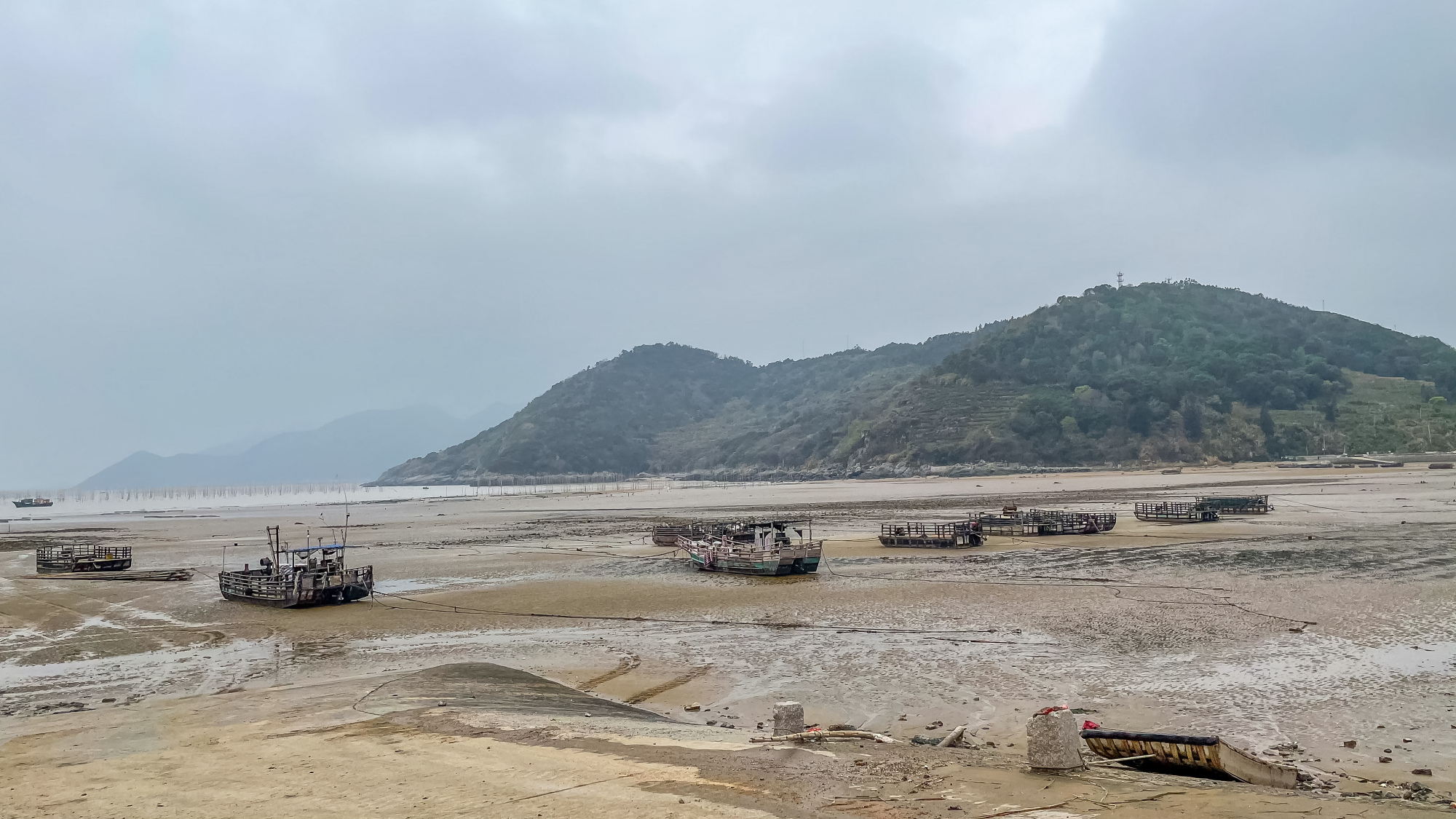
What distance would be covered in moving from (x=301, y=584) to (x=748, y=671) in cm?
1906

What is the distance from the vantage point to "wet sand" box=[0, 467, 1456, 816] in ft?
30.0

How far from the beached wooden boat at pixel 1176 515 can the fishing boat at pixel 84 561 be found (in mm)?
57139

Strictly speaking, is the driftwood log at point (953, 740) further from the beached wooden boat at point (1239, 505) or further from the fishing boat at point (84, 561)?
the beached wooden boat at point (1239, 505)

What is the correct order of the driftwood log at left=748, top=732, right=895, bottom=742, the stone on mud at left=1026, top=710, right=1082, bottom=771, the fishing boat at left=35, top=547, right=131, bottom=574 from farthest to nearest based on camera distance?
the fishing boat at left=35, top=547, right=131, bottom=574
the driftwood log at left=748, top=732, right=895, bottom=742
the stone on mud at left=1026, top=710, right=1082, bottom=771

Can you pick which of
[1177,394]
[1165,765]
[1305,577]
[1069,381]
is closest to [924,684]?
[1165,765]

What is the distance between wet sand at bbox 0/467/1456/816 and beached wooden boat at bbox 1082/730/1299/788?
630 millimetres

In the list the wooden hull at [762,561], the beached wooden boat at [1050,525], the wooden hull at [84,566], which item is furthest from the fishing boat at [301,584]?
the beached wooden boat at [1050,525]

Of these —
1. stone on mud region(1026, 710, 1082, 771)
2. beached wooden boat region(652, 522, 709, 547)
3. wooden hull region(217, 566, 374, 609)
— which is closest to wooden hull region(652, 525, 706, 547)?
beached wooden boat region(652, 522, 709, 547)

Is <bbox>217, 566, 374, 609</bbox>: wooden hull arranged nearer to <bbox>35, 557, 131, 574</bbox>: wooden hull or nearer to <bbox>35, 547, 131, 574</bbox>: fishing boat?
<bbox>35, 557, 131, 574</bbox>: wooden hull

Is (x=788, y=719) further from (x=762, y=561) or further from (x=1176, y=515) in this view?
(x=1176, y=515)

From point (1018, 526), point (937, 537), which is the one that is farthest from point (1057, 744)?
point (1018, 526)

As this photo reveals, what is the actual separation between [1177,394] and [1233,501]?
118593 mm

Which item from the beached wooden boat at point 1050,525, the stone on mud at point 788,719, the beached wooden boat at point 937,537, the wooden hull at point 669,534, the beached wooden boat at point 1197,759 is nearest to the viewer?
the beached wooden boat at point 1197,759

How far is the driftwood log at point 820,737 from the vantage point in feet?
36.1
